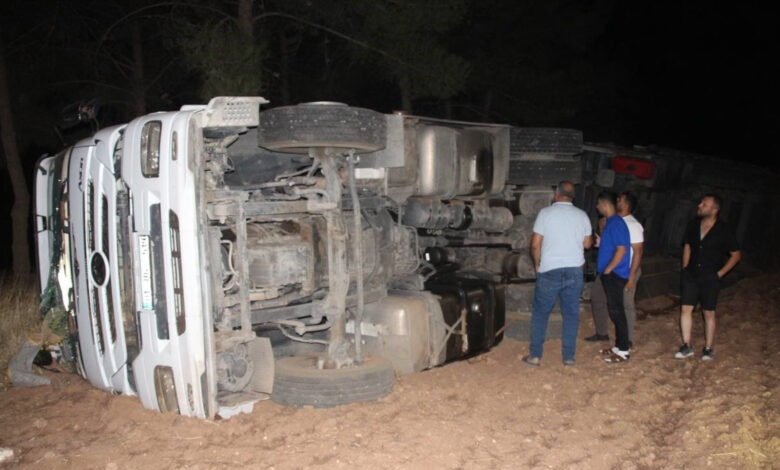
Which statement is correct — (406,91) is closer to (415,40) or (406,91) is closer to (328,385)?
(415,40)

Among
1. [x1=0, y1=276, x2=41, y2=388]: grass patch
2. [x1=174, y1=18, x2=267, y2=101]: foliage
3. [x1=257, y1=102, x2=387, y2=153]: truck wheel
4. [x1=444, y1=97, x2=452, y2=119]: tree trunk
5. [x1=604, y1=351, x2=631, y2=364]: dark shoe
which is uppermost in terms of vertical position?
[x1=174, y1=18, x2=267, y2=101]: foliage

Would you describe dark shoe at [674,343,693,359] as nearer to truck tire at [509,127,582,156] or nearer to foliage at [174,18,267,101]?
truck tire at [509,127,582,156]

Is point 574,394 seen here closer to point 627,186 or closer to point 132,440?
point 132,440

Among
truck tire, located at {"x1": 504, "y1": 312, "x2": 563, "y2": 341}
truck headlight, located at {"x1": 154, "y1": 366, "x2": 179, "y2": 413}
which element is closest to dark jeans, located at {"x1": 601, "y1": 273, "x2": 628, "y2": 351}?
truck tire, located at {"x1": 504, "y1": 312, "x2": 563, "y2": 341}

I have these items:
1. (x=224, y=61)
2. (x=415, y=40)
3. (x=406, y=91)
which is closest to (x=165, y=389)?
(x=224, y=61)

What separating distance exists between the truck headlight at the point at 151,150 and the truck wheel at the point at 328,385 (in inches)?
63.9

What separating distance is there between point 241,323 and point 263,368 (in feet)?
1.39

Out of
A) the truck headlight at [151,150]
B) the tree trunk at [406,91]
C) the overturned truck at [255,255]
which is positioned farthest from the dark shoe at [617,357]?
the tree trunk at [406,91]

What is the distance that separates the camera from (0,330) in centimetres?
637

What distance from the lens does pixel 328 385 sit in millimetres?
4516

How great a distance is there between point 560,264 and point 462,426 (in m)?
1.99

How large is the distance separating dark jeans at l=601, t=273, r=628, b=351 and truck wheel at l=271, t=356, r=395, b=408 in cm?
250

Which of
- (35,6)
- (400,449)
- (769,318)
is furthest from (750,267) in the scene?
(35,6)

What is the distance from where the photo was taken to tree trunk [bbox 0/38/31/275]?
1001cm
